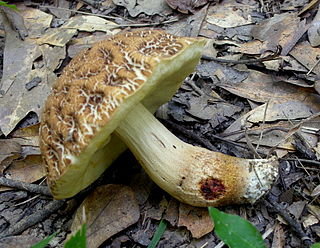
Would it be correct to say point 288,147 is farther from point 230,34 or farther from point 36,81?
point 36,81

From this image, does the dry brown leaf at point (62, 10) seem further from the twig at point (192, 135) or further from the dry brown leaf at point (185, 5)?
the twig at point (192, 135)

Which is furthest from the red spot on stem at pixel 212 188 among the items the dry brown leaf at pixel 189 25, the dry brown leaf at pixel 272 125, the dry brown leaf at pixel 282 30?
the dry brown leaf at pixel 189 25

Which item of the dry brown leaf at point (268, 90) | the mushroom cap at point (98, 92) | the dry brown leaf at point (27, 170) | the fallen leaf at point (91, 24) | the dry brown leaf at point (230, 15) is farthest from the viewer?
the fallen leaf at point (91, 24)

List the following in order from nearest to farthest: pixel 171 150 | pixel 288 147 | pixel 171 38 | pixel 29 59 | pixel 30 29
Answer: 1. pixel 171 38
2. pixel 171 150
3. pixel 288 147
4. pixel 29 59
5. pixel 30 29

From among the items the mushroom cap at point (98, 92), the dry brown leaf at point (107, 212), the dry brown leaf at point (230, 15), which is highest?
the mushroom cap at point (98, 92)

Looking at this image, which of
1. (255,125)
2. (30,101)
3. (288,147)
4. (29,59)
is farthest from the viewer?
(29,59)

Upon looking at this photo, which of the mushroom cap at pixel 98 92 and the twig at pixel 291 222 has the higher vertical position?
the mushroom cap at pixel 98 92

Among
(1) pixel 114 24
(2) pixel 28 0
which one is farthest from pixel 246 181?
(2) pixel 28 0
